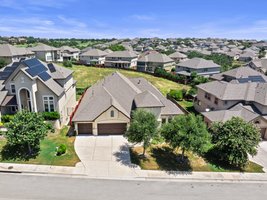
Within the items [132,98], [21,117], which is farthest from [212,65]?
[21,117]

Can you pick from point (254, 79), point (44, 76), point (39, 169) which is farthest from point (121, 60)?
point (39, 169)

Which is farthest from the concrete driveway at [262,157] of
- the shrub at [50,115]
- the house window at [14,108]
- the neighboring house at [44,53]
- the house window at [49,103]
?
the neighboring house at [44,53]

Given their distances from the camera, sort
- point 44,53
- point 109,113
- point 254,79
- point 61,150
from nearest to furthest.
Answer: point 61,150, point 109,113, point 254,79, point 44,53

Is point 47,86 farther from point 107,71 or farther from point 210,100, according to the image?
point 107,71

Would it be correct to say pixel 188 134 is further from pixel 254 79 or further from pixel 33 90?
pixel 254 79

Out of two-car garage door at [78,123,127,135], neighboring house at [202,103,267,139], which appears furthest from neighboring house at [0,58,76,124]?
neighboring house at [202,103,267,139]

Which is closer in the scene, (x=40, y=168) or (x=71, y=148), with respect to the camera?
(x=40, y=168)

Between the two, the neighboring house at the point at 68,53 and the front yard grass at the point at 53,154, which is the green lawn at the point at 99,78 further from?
the neighboring house at the point at 68,53
